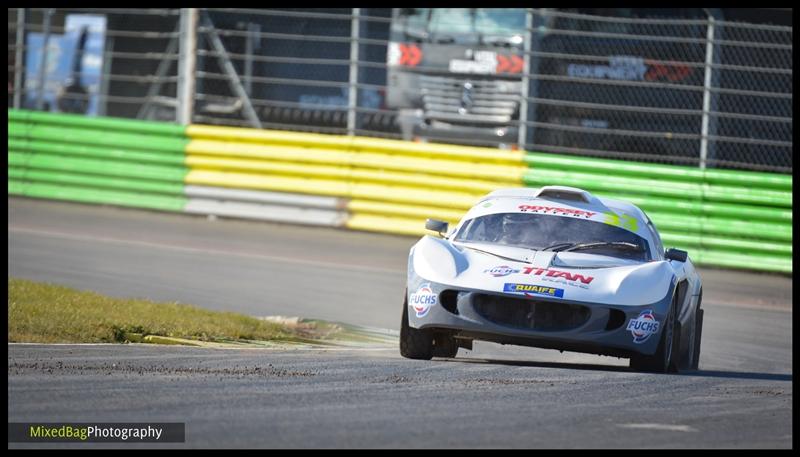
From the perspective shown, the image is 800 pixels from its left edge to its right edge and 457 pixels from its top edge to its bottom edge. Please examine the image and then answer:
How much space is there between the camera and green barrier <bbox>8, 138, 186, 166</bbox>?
1922 cm

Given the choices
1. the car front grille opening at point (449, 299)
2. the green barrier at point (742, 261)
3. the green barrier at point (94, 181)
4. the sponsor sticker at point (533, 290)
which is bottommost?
the green barrier at point (742, 261)

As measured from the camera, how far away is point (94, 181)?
1969 cm

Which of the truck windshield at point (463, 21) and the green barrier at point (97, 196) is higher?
the truck windshield at point (463, 21)

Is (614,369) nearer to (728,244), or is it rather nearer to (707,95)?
(728,244)

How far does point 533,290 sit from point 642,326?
0.68 m

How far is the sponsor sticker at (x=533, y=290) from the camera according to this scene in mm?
8477

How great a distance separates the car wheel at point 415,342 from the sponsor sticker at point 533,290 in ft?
2.05

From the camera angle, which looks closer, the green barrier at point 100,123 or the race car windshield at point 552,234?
the race car windshield at point 552,234

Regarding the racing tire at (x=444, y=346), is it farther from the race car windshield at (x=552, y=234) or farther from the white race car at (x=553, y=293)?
the race car windshield at (x=552, y=234)

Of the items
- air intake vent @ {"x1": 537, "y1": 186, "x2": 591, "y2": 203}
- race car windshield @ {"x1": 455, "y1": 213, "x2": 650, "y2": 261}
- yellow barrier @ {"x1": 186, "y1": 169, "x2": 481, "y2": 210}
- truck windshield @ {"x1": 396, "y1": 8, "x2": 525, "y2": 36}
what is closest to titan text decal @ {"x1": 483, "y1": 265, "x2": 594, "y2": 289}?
race car windshield @ {"x1": 455, "y1": 213, "x2": 650, "y2": 261}

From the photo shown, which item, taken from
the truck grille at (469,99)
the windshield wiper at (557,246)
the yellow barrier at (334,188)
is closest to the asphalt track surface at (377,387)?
the windshield wiper at (557,246)

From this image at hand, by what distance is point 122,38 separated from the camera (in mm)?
23062

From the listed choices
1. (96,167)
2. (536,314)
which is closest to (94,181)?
(96,167)
